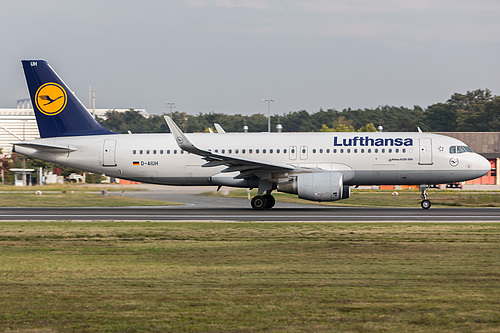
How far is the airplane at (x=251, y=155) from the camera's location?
101 feet

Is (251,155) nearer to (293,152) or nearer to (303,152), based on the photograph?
(293,152)

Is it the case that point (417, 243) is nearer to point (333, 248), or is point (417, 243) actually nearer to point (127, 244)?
point (333, 248)

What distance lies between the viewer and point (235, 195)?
3919 centimetres

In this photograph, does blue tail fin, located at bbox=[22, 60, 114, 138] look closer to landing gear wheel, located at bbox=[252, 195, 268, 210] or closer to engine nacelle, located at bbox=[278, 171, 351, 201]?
landing gear wheel, located at bbox=[252, 195, 268, 210]

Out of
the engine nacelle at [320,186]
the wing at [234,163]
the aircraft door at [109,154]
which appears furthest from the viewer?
the aircraft door at [109,154]

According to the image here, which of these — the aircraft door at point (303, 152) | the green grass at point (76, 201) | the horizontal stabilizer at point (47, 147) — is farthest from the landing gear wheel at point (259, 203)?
the horizontal stabilizer at point (47, 147)

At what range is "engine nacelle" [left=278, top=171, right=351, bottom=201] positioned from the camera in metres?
28.9

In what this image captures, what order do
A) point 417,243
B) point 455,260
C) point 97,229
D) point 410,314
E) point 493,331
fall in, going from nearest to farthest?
point 493,331 → point 410,314 → point 455,260 → point 417,243 → point 97,229

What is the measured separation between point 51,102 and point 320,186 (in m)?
15.5

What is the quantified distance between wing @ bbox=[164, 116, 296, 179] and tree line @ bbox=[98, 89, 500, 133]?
→ 269ft

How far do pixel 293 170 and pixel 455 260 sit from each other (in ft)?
52.5

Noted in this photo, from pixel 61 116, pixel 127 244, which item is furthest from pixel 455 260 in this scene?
pixel 61 116

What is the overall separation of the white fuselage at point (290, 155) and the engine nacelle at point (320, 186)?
5.58 ft

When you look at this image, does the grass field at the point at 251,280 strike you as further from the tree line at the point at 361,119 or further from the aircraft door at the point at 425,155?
the tree line at the point at 361,119
